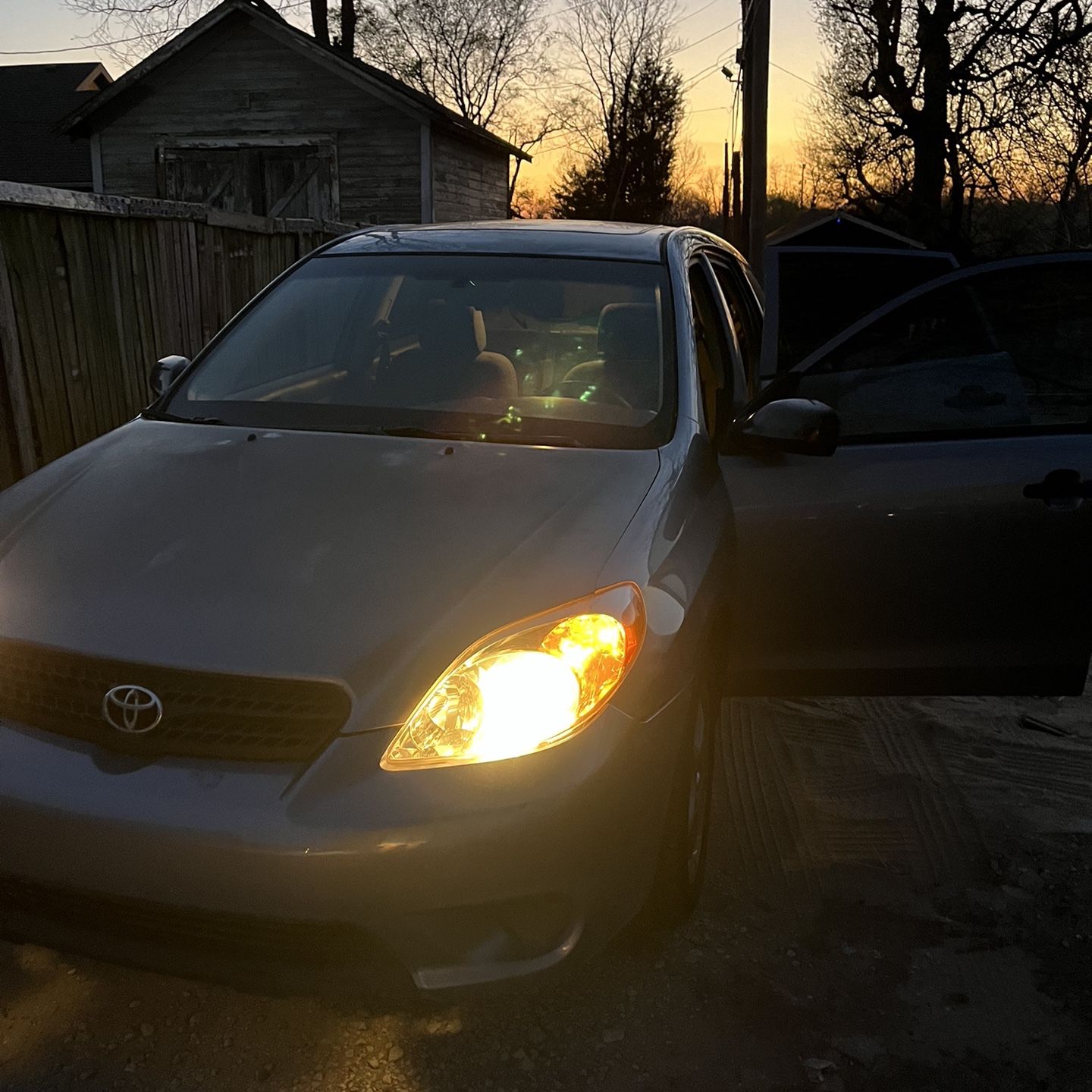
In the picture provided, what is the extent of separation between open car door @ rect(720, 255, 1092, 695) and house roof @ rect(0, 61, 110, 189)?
1168 inches

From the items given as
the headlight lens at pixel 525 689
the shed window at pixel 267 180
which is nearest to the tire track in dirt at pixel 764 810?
the headlight lens at pixel 525 689

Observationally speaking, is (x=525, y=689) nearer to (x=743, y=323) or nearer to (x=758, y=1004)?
(x=758, y=1004)

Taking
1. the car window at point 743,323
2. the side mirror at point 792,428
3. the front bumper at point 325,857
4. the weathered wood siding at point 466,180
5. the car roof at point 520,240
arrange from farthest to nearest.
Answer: the weathered wood siding at point 466,180, the car window at point 743,323, the car roof at point 520,240, the side mirror at point 792,428, the front bumper at point 325,857

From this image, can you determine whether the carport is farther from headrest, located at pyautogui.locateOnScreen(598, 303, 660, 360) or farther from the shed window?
the shed window

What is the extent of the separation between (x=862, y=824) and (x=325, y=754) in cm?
206

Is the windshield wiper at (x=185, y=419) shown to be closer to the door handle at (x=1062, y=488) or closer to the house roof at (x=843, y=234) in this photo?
the door handle at (x=1062, y=488)

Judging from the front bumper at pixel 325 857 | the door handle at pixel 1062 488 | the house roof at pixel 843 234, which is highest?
the house roof at pixel 843 234

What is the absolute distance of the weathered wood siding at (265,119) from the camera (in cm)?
2059

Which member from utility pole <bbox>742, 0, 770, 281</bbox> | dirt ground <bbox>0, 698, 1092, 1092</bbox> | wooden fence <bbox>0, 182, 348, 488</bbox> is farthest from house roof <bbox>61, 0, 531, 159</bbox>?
dirt ground <bbox>0, 698, 1092, 1092</bbox>

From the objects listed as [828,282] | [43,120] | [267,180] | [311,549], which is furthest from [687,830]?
[43,120]

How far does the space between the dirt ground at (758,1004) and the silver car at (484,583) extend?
27 cm

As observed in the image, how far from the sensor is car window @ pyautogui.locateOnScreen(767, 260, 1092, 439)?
3439 mm

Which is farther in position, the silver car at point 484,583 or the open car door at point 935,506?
the open car door at point 935,506

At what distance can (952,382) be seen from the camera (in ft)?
11.6
